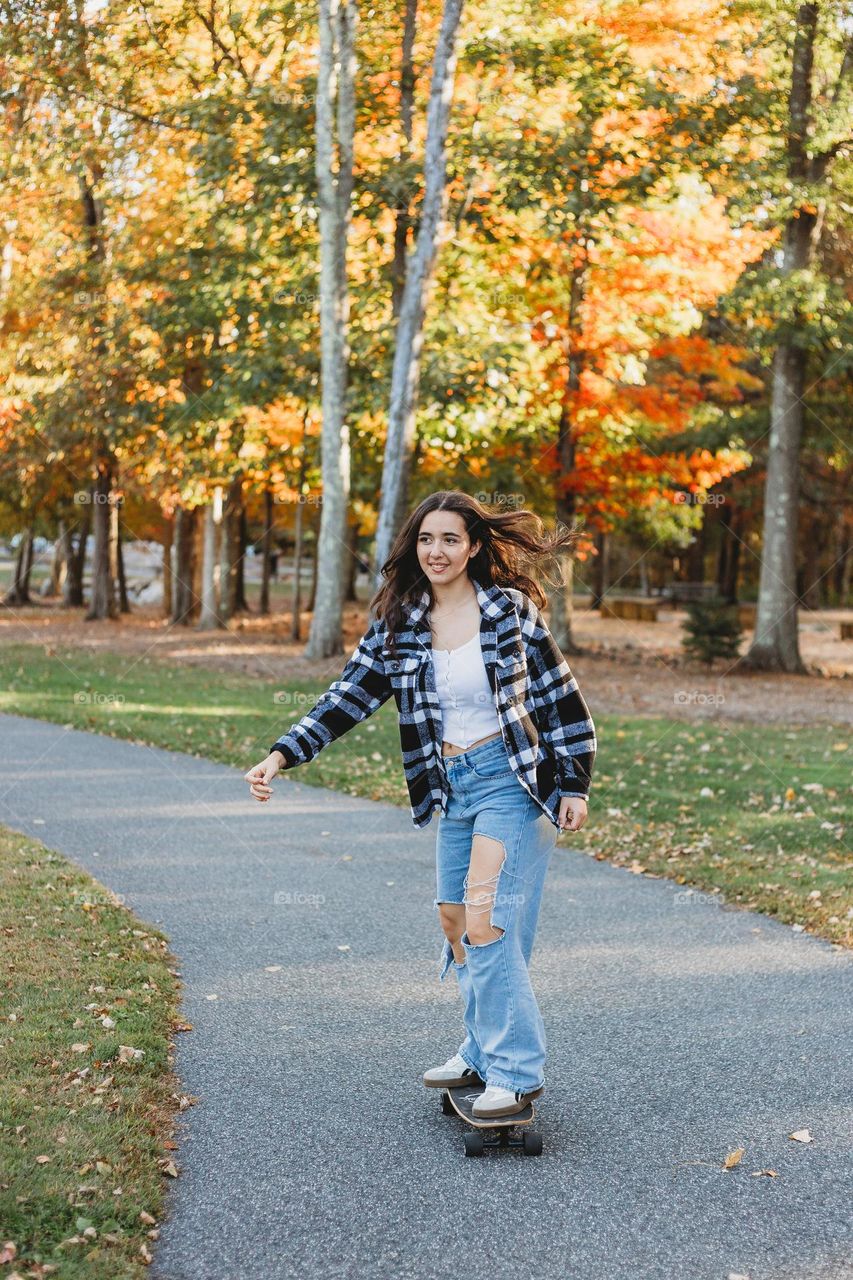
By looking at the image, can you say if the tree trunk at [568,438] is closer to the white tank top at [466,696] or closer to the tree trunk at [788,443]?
the tree trunk at [788,443]

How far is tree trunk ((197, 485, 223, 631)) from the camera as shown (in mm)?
26734

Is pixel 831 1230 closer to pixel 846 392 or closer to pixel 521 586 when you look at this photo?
pixel 521 586

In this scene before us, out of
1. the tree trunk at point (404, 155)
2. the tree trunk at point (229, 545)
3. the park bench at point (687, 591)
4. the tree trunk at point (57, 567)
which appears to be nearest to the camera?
the tree trunk at point (404, 155)

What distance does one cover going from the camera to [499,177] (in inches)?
726

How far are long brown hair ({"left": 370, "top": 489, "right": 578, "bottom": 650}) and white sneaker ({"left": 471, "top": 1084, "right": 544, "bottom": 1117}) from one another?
144 cm

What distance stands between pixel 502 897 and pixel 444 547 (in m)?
1.11

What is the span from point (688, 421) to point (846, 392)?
2576 mm

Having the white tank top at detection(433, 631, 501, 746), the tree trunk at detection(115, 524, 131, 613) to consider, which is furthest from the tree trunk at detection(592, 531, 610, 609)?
the white tank top at detection(433, 631, 501, 746)

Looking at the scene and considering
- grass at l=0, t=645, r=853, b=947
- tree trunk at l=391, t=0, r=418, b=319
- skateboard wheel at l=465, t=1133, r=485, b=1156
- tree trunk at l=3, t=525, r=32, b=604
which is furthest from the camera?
tree trunk at l=3, t=525, r=32, b=604

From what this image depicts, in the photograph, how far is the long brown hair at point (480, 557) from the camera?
441 cm

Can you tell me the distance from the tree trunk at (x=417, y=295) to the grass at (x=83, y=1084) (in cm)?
1067

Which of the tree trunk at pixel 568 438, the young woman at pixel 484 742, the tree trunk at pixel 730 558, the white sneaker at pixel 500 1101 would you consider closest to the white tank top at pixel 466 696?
the young woman at pixel 484 742

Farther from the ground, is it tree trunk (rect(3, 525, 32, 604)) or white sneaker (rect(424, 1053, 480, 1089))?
tree trunk (rect(3, 525, 32, 604))

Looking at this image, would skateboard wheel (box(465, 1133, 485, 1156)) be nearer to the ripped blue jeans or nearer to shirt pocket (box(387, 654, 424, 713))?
the ripped blue jeans
